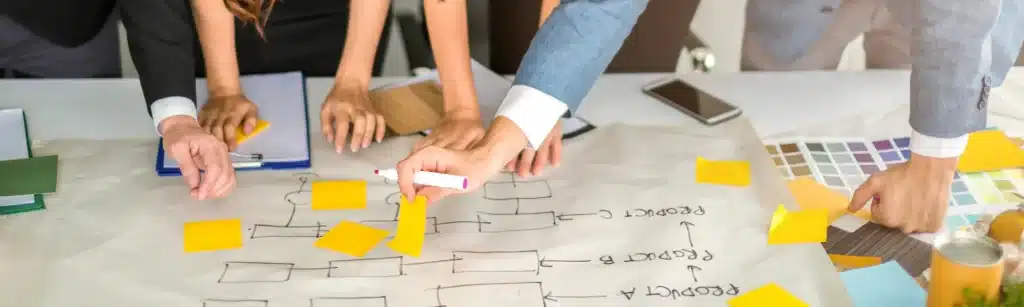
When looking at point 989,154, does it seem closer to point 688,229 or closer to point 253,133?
point 688,229

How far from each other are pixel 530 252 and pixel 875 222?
0.42 metres

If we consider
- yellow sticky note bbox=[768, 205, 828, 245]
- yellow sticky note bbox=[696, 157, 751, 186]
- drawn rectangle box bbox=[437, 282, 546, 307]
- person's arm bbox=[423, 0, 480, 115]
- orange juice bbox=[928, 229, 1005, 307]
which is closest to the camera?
orange juice bbox=[928, 229, 1005, 307]

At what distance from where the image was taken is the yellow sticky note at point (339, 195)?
3.62 ft

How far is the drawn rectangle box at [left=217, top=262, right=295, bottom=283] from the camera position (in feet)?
3.16

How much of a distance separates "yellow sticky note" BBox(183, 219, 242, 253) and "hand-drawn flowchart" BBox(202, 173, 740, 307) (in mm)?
18

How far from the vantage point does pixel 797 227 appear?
1048 millimetres

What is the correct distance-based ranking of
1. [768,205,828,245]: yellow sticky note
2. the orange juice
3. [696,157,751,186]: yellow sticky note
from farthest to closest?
[696,157,751,186]: yellow sticky note → [768,205,828,245]: yellow sticky note → the orange juice

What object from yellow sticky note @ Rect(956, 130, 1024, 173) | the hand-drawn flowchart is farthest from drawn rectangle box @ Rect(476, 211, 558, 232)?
yellow sticky note @ Rect(956, 130, 1024, 173)

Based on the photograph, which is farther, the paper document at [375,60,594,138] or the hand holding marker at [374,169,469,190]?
the paper document at [375,60,594,138]

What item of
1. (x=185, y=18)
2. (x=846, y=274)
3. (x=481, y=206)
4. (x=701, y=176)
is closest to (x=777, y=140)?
(x=701, y=176)

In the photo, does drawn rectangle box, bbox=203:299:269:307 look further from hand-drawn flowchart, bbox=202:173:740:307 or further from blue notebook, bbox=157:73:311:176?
blue notebook, bbox=157:73:311:176

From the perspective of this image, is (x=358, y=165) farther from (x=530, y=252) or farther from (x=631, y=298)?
(x=631, y=298)

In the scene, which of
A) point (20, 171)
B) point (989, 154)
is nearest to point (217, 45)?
point (20, 171)

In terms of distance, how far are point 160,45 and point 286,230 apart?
36 cm
